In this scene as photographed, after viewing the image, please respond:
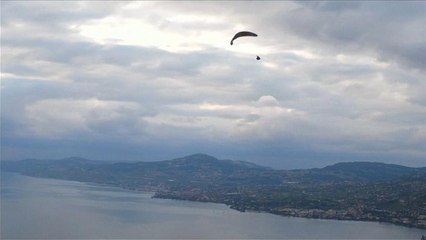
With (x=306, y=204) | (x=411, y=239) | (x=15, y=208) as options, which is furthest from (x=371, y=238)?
(x=15, y=208)

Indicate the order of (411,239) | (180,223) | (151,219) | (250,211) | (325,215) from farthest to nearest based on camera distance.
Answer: (250,211)
(325,215)
(151,219)
(180,223)
(411,239)

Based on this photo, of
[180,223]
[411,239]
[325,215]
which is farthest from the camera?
[325,215]

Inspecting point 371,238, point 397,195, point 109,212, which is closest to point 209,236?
point 371,238

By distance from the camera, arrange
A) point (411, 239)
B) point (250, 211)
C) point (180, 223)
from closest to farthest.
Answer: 1. point (411, 239)
2. point (180, 223)
3. point (250, 211)

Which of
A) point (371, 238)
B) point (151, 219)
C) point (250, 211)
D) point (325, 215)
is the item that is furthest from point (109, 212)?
point (371, 238)

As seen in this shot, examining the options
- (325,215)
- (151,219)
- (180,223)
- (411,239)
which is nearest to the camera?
(411,239)

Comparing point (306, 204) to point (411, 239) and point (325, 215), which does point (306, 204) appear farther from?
point (411, 239)

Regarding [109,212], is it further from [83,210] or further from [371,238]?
[371,238]

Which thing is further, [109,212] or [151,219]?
[109,212]

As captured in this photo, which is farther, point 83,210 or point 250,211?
point 250,211
